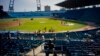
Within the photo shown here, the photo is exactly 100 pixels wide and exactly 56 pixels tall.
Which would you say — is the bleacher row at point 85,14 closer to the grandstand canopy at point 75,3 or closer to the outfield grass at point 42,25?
the grandstand canopy at point 75,3

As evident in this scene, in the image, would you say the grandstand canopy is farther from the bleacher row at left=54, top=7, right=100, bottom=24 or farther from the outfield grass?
the outfield grass

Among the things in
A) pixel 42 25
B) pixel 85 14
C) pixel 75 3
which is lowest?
pixel 42 25

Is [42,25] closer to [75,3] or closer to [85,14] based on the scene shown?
[75,3]

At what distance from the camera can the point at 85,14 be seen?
1458 cm

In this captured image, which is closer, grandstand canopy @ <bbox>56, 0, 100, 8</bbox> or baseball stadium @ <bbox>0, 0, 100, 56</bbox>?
baseball stadium @ <bbox>0, 0, 100, 56</bbox>

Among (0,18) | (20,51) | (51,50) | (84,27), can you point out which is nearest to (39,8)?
(0,18)

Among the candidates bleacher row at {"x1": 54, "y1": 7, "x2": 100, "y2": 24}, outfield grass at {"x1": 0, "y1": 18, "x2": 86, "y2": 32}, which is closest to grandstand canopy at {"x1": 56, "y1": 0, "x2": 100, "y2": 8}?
bleacher row at {"x1": 54, "y1": 7, "x2": 100, "y2": 24}

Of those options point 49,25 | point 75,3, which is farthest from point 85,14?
point 49,25

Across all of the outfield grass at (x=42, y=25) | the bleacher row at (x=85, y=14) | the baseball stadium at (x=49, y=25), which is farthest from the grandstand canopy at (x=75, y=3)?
the outfield grass at (x=42, y=25)

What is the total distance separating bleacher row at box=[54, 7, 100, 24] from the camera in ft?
44.5

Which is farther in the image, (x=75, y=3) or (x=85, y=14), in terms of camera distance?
(x=85, y=14)

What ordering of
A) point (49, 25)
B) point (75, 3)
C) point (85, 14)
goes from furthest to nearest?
point (85, 14) → point (75, 3) → point (49, 25)

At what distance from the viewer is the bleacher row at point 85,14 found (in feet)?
44.5

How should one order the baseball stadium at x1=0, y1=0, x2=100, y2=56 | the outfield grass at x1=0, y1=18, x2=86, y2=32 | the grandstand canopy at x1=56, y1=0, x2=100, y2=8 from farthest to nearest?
the grandstand canopy at x1=56, y1=0, x2=100, y2=8 → the outfield grass at x1=0, y1=18, x2=86, y2=32 → the baseball stadium at x1=0, y1=0, x2=100, y2=56
